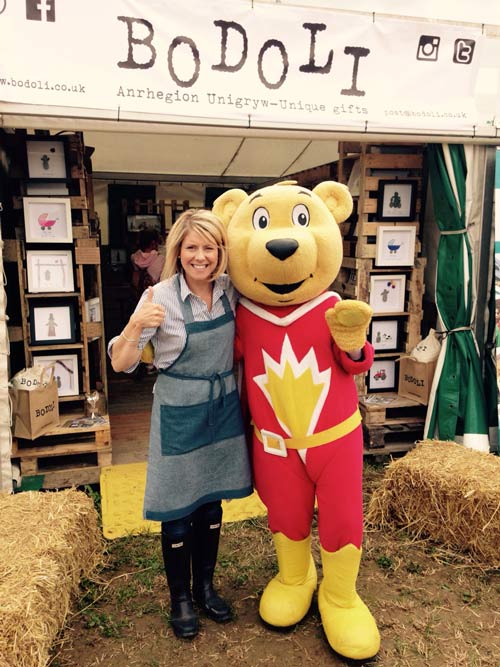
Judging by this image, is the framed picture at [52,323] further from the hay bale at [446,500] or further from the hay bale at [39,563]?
the hay bale at [446,500]

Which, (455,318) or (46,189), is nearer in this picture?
(46,189)

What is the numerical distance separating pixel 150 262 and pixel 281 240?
14.9 feet

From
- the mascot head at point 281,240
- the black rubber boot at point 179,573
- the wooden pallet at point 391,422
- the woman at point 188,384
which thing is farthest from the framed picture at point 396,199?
the black rubber boot at point 179,573

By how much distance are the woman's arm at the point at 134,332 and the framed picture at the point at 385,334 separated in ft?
9.06

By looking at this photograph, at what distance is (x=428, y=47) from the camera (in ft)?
12.8

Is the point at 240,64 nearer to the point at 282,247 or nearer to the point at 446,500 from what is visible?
the point at 282,247

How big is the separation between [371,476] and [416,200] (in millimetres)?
2200

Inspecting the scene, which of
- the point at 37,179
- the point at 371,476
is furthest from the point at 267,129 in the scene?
the point at 371,476

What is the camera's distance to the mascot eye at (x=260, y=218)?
2434mm

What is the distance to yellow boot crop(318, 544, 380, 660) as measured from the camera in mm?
2430

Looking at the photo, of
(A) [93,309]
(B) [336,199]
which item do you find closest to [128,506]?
(A) [93,309]

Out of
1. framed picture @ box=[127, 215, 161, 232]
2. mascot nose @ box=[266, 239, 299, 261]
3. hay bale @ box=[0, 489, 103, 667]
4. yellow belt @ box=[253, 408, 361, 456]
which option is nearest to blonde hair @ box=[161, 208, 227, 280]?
mascot nose @ box=[266, 239, 299, 261]

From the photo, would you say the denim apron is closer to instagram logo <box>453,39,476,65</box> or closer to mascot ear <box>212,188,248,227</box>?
mascot ear <box>212,188,248,227</box>

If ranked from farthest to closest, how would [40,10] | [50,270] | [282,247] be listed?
[50,270]
[40,10]
[282,247]
